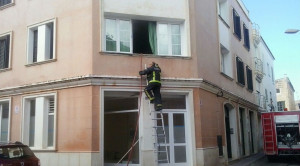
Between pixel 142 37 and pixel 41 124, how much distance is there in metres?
5.80

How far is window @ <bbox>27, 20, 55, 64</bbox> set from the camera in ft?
49.6

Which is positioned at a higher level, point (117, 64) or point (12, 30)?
point (12, 30)

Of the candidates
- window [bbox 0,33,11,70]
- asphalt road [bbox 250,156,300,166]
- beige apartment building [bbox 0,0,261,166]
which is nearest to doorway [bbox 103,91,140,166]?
beige apartment building [bbox 0,0,261,166]

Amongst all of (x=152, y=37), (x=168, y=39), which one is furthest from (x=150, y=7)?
(x=168, y=39)

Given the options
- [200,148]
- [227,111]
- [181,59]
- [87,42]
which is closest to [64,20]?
[87,42]

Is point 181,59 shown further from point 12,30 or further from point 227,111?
point 12,30

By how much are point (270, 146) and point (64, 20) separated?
43.2ft

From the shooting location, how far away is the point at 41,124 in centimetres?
1444

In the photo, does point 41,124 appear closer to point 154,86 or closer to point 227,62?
point 154,86

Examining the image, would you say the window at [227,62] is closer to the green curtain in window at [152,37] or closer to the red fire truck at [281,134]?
the red fire truck at [281,134]

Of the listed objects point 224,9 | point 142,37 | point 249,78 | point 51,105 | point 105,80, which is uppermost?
point 224,9

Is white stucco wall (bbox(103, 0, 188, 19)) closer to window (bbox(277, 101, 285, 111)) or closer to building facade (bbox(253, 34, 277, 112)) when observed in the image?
building facade (bbox(253, 34, 277, 112))

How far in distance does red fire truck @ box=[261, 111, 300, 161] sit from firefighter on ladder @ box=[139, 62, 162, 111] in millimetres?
8999

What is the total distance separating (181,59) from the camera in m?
14.7
